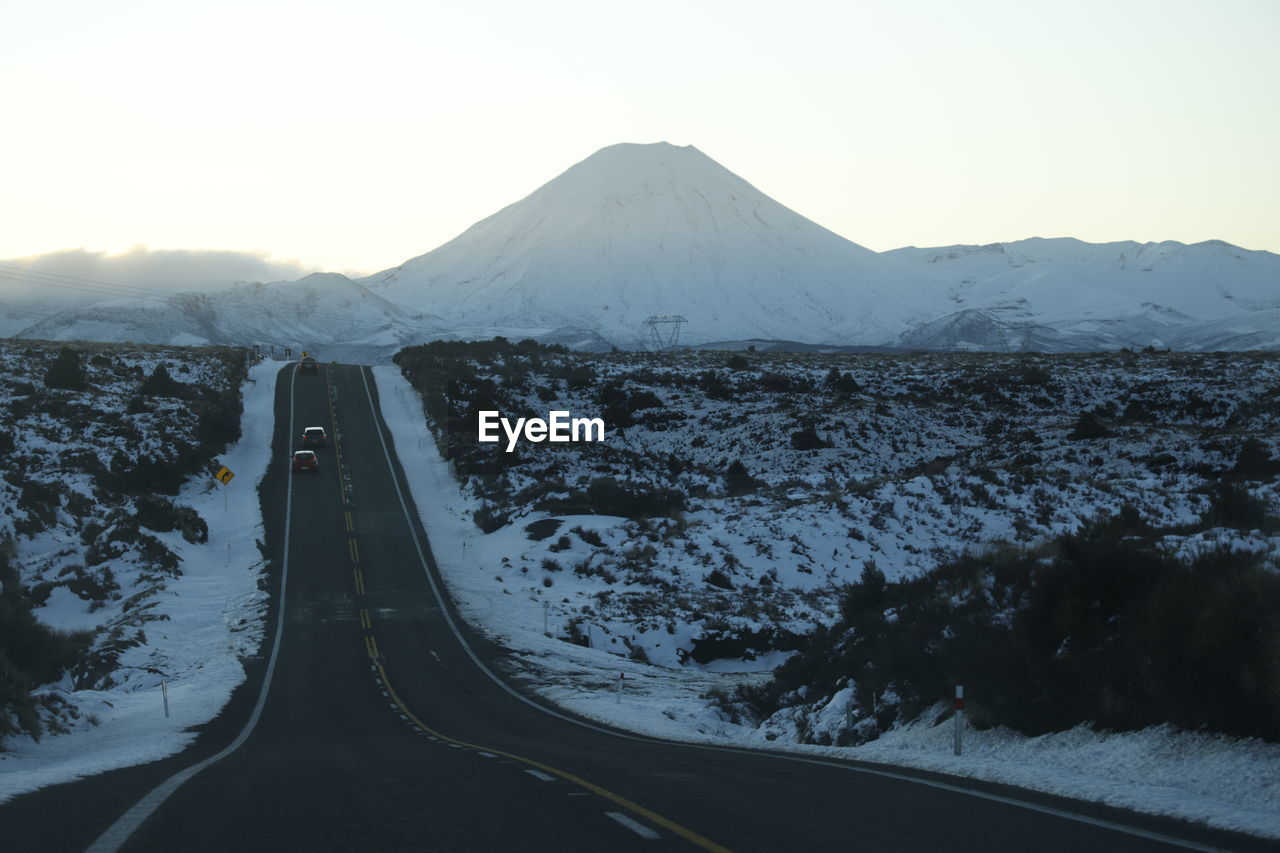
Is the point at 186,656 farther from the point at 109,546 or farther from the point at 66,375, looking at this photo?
the point at 66,375

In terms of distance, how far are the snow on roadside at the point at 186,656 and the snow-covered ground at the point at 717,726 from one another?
277 inches

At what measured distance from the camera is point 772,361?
9981 centimetres

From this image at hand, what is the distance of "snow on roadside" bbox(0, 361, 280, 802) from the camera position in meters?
14.8

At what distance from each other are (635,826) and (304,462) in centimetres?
5093

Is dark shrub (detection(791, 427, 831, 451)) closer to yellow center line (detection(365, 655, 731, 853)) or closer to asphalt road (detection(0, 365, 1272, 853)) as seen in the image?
asphalt road (detection(0, 365, 1272, 853))

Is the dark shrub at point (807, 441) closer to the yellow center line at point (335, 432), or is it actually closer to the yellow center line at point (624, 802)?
the yellow center line at point (335, 432)

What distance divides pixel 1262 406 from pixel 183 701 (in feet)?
197

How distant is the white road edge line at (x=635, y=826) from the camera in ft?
23.5

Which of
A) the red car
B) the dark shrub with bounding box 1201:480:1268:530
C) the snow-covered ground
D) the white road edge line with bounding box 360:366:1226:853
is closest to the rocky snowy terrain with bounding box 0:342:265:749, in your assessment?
the red car

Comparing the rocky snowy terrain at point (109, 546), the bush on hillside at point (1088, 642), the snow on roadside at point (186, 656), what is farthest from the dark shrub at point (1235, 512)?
the rocky snowy terrain at point (109, 546)

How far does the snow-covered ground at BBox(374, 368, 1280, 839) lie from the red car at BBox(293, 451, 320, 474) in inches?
185

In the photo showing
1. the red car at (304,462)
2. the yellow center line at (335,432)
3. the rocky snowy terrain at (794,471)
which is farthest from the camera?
the red car at (304,462)

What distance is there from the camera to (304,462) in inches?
2190

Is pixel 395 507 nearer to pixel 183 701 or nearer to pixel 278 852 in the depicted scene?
pixel 183 701
